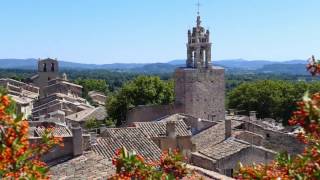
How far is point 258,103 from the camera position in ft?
229

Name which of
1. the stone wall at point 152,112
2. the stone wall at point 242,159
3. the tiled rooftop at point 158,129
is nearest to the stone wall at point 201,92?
the stone wall at point 152,112

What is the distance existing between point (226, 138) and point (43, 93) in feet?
214

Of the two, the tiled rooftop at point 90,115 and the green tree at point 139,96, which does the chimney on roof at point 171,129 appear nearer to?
the green tree at point 139,96

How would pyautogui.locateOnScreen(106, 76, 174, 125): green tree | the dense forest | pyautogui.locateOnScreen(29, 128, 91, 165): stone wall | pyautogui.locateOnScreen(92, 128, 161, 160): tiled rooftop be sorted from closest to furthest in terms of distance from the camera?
pyautogui.locateOnScreen(29, 128, 91, 165): stone wall
pyautogui.locateOnScreen(92, 128, 161, 160): tiled rooftop
pyautogui.locateOnScreen(106, 76, 174, 125): green tree
the dense forest

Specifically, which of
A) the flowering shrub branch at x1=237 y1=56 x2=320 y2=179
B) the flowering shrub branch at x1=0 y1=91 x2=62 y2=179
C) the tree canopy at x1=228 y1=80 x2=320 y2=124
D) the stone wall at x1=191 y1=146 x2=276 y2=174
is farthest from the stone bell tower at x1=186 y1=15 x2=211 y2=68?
the flowering shrub branch at x1=0 y1=91 x2=62 y2=179

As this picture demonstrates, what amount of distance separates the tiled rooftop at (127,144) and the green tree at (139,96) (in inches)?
1194

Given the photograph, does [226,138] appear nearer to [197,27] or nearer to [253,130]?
[253,130]

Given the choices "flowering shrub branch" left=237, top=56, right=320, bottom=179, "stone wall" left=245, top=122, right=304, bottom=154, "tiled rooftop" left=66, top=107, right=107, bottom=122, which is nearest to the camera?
"flowering shrub branch" left=237, top=56, right=320, bottom=179

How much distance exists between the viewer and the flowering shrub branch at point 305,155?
6.57m

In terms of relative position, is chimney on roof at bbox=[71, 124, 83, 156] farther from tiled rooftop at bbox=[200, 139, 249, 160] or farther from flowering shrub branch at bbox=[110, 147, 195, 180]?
flowering shrub branch at bbox=[110, 147, 195, 180]

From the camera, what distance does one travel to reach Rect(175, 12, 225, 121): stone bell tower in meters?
42.3

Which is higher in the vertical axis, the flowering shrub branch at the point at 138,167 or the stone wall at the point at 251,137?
the flowering shrub branch at the point at 138,167

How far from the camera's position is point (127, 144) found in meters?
23.7

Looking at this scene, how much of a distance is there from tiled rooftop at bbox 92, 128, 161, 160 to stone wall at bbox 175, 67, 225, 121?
17304mm
